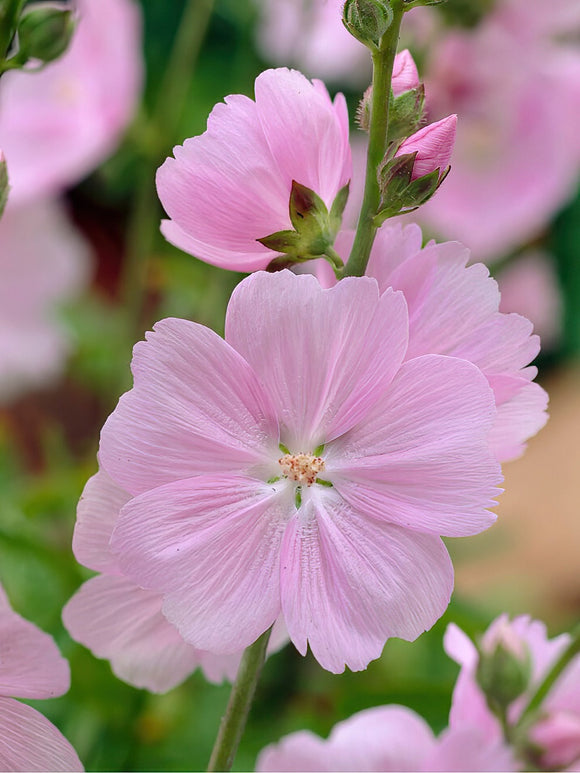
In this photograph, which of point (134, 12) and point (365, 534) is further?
point (134, 12)

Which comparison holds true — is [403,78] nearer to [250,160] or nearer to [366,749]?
[250,160]

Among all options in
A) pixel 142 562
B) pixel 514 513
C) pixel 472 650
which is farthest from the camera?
pixel 514 513

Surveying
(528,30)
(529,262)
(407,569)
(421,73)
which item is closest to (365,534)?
(407,569)

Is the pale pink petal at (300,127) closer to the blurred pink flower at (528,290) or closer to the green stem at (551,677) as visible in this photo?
the green stem at (551,677)

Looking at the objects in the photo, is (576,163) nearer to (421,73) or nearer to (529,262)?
(421,73)

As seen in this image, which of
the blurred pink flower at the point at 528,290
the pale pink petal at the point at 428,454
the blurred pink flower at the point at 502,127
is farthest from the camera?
the blurred pink flower at the point at 528,290

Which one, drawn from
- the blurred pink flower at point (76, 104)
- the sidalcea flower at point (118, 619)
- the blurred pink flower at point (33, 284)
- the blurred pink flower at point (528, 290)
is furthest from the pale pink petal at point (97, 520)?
the blurred pink flower at point (528, 290)

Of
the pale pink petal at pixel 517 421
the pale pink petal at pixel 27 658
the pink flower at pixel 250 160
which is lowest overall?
the pale pink petal at pixel 27 658
